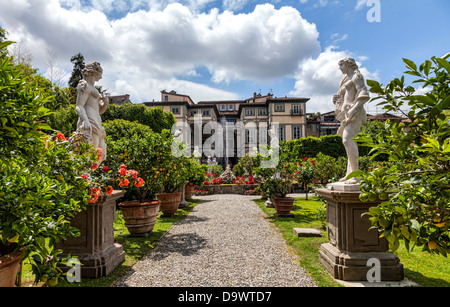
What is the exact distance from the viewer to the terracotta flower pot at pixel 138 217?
18.3 feet

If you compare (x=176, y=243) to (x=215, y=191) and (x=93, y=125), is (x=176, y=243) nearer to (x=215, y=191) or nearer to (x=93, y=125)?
(x=93, y=125)

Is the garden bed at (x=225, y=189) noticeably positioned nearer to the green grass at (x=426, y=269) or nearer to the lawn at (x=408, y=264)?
the lawn at (x=408, y=264)

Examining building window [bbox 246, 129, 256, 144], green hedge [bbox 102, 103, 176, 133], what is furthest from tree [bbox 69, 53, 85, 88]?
building window [bbox 246, 129, 256, 144]

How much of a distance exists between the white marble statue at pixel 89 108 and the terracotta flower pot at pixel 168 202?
4111 mm

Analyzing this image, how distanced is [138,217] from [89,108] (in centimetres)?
260

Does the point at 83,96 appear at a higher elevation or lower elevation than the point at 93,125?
higher

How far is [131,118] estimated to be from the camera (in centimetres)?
2408

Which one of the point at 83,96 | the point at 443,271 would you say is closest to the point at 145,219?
the point at 83,96

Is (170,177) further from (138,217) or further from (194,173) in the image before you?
(194,173)

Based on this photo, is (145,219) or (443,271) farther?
(145,219)

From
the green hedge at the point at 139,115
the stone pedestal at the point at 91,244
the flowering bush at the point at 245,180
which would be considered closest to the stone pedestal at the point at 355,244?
the stone pedestal at the point at 91,244

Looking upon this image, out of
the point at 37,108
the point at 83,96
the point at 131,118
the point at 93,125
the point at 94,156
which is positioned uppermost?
the point at 131,118
